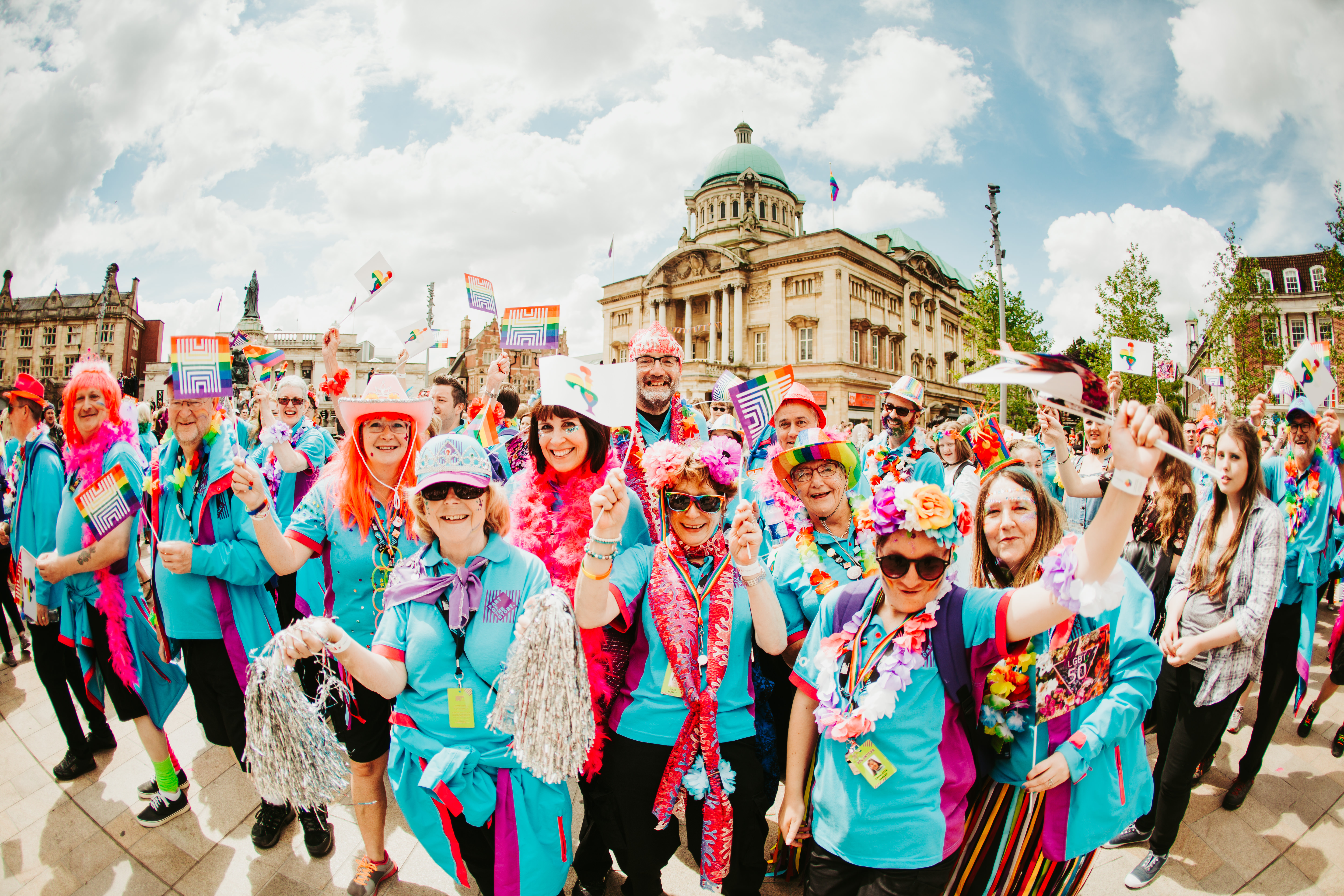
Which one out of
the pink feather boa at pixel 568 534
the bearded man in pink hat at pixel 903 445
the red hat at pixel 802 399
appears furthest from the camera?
the bearded man in pink hat at pixel 903 445

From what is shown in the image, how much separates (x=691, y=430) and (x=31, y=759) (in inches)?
192

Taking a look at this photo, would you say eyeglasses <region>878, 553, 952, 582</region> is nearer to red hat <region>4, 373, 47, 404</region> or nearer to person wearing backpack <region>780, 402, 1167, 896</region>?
person wearing backpack <region>780, 402, 1167, 896</region>

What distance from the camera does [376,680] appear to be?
6.97 ft

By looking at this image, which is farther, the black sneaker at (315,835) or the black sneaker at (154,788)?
the black sneaker at (154,788)

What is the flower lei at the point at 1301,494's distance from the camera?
15.7ft

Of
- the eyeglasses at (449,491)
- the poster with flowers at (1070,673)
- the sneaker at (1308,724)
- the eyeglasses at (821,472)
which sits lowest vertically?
the sneaker at (1308,724)

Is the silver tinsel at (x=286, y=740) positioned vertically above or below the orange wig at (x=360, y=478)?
below

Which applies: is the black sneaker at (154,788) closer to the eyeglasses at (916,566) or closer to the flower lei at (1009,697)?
the eyeglasses at (916,566)

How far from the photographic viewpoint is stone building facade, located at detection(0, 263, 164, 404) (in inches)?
2179

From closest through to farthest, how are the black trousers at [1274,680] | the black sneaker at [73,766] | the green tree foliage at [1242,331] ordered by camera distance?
the black trousers at [1274,680]
the black sneaker at [73,766]
the green tree foliage at [1242,331]

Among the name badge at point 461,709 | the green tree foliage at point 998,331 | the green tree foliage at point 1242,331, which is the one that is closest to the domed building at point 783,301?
the green tree foliage at point 998,331

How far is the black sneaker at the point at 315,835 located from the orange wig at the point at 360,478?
4.93 feet

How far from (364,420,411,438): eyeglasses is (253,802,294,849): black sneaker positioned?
6.71ft

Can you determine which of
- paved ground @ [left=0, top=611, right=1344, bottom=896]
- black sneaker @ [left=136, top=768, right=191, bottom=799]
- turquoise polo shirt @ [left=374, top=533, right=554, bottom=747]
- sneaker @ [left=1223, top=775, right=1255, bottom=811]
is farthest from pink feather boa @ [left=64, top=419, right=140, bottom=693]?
sneaker @ [left=1223, top=775, right=1255, bottom=811]
